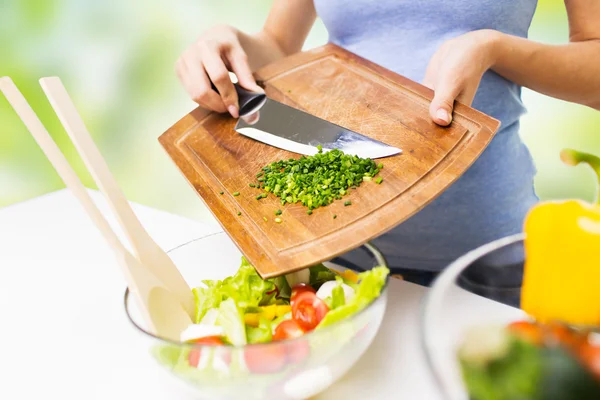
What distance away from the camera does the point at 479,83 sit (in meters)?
1.11

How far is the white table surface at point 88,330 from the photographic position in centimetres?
72

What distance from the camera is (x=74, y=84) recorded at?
8.52ft

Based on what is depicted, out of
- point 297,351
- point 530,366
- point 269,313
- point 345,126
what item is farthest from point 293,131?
point 530,366

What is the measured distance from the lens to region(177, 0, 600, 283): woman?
111cm

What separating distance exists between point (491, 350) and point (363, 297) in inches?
12.1

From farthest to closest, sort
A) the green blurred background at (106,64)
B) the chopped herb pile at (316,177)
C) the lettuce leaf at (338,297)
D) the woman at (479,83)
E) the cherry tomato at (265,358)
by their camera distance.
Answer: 1. the green blurred background at (106,64)
2. the woman at (479,83)
3. the chopped herb pile at (316,177)
4. the lettuce leaf at (338,297)
5. the cherry tomato at (265,358)

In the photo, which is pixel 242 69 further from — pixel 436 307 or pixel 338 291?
pixel 436 307

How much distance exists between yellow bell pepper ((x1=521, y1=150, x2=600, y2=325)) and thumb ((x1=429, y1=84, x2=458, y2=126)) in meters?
0.45

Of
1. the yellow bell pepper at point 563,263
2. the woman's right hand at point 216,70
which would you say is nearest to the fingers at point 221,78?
the woman's right hand at point 216,70

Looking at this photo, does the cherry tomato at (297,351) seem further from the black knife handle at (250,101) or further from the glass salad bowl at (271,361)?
the black knife handle at (250,101)

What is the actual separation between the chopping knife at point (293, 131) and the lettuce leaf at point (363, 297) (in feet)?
1.03

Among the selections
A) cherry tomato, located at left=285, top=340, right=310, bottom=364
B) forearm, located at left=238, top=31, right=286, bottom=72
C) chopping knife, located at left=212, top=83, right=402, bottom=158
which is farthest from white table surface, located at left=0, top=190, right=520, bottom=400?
forearm, located at left=238, top=31, right=286, bottom=72

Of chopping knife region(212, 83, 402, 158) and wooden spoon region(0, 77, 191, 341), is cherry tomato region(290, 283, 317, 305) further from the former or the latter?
chopping knife region(212, 83, 402, 158)

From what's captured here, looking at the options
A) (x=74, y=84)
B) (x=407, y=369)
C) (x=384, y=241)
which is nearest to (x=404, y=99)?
(x=384, y=241)
